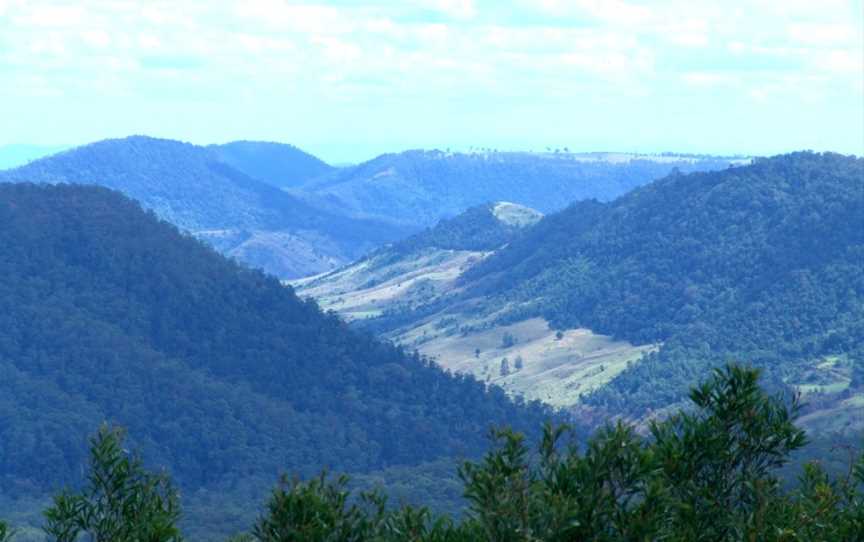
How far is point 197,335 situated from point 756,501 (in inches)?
5821

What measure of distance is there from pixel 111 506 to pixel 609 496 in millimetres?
13318

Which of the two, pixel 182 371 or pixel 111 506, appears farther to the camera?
pixel 182 371

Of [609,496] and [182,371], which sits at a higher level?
[609,496]

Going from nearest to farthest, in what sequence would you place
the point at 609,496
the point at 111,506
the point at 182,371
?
the point at 609,496 < the point at 111,506 < the point at 182,371

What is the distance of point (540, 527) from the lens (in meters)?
27.0

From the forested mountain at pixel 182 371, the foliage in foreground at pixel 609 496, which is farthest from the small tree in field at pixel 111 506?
the forested mountain at pixel 182 371

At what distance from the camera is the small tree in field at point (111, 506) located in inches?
1294

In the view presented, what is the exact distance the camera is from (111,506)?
34.2 m

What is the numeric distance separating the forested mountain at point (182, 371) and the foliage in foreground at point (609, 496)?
102m

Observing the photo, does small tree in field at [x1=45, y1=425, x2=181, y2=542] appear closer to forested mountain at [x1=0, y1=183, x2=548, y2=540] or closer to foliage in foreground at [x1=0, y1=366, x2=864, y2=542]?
foliage in foreground at [x1=0, y1=366, x2=864, y2=542]

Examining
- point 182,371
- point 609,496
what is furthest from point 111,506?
point 182,371

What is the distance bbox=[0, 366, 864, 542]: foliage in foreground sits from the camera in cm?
2800

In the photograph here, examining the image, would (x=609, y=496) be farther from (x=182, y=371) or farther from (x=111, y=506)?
(x=182, y=371)

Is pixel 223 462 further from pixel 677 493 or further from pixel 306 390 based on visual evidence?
pixel 677 493
